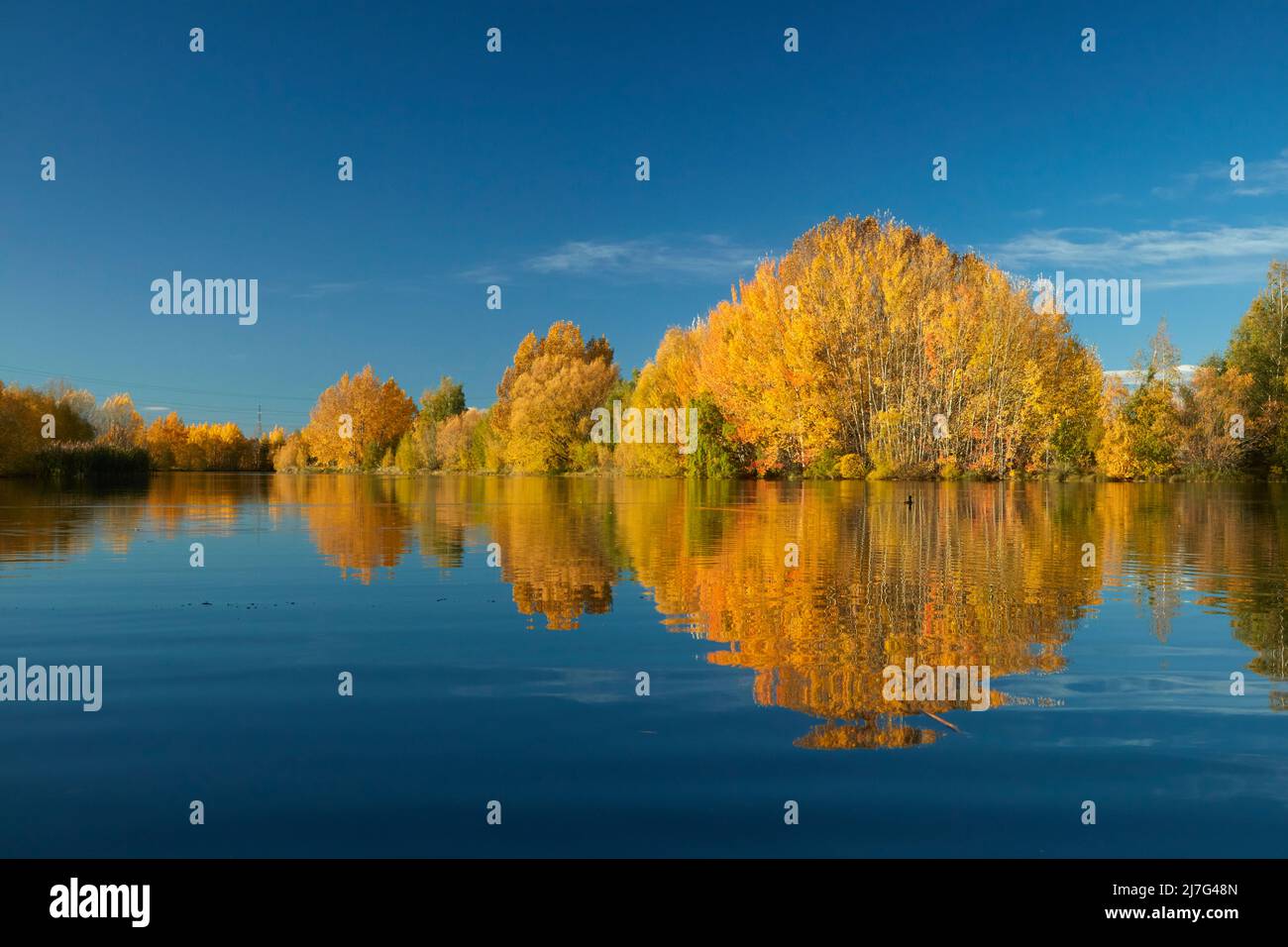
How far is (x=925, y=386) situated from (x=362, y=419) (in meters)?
74.0

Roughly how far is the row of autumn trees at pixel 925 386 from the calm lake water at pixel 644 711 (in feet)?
121

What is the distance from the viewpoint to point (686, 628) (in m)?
8.18

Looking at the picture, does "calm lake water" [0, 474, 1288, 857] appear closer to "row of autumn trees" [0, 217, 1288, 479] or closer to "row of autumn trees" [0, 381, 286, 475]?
"row of autumn trees" [0, 217, 1288, 479]

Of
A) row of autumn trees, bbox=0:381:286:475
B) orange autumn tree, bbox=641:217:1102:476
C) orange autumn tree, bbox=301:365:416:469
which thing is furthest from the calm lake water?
orange autumn tree, bbox=301:365:416:469

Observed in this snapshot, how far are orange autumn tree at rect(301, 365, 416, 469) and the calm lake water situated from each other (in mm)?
95339

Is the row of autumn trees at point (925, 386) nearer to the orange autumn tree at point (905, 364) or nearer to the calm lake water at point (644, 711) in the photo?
the orange autumn tree at point (905, 364)

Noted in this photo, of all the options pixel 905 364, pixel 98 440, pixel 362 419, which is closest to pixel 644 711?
pixel 905 364

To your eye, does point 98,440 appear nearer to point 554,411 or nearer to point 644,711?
point 554,411

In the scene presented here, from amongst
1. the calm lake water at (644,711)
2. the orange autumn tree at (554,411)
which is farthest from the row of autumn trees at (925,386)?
the calm lake water at (644,711)

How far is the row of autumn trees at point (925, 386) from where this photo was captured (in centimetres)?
4806

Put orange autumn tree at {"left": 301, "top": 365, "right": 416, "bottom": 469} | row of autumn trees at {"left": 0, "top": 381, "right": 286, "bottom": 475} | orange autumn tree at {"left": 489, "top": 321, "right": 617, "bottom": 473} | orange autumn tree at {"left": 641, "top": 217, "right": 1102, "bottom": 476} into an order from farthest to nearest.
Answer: orange autumn tree at {"left": 301, "top": 365, "right": 416, "bottom": 469}, orange autumn tree at {"left": 489, "top": 321, "right": 617, "bottom": 473}, row of autumn trees at {"left": 0, "top": 381, "right": 286, "bottom": 475}, orange autumn tree at {"left": 641, "top": 217, "right": 1102, "bottom": 476}

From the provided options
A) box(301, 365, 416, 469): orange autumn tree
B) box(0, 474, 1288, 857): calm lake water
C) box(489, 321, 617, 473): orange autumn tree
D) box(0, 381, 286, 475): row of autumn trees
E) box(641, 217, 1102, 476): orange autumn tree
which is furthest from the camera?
box(301, 365, 416, 469): orange autumn tree

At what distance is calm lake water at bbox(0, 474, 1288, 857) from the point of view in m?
3.85

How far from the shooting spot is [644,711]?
216 inches
